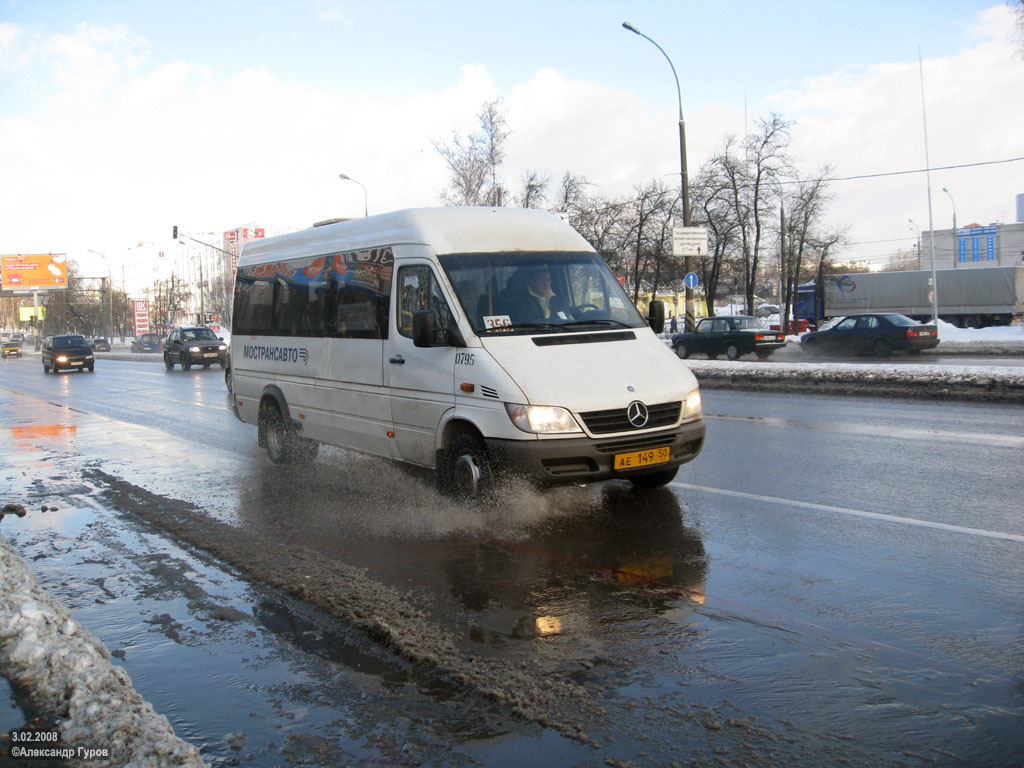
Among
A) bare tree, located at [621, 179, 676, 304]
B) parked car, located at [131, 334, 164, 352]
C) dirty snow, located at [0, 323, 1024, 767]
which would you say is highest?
bare tree, located at [621, 179, 676, 304]

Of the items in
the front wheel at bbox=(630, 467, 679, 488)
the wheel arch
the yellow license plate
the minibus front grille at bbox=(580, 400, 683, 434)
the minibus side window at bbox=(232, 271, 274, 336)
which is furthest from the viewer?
the minibus side window at bbox=(232, 271, 274, 336)

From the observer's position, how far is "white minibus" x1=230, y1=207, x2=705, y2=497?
6.32 meters

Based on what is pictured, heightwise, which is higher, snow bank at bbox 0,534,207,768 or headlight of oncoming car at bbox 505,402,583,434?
headlight of oncoming car at bbox 505,402,583,434

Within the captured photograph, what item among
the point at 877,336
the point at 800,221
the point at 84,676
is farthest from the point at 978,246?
the point at 84,676

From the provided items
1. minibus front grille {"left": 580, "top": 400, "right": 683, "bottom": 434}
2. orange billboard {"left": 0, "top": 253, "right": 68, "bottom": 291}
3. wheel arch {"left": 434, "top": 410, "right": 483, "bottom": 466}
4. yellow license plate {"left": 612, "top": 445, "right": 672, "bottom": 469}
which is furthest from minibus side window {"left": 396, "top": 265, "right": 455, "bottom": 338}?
orange billboard {"left": 0, "top": 253, "right": 68, "bottom": 291}

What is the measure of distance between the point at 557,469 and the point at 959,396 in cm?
1110

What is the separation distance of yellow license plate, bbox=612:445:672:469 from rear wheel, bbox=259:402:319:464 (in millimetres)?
4468

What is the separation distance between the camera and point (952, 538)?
18.9ft

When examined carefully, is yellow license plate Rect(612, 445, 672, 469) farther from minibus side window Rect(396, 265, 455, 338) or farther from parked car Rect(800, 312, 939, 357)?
parked car Rect(800, 312, 939, 357)

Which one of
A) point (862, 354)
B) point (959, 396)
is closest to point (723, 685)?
point (959, 396)

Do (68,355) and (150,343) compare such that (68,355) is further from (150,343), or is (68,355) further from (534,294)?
(150,343)

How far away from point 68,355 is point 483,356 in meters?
36.0

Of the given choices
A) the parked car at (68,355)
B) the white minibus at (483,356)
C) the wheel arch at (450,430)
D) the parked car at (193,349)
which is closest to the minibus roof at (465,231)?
the white minibus at (483,356)

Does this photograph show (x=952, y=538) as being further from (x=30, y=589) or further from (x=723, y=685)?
(x=30, y=589)
